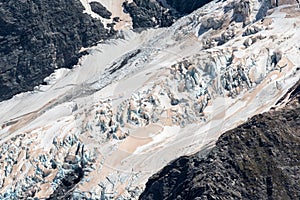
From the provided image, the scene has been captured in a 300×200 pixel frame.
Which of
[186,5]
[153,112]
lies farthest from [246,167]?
[186,5]

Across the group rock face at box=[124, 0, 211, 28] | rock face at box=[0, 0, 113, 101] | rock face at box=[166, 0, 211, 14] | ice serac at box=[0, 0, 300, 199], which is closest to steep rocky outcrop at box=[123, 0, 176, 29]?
rock face at box=[124, 0, 211, 28]

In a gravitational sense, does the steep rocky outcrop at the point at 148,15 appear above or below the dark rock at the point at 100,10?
below

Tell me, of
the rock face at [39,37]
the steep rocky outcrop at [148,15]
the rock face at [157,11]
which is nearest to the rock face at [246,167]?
the rock face at [39,37]

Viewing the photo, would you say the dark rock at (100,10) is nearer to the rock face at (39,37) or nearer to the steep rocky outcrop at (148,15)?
the rock face at (39,37)

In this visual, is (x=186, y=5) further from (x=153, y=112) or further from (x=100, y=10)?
(x=153, y=112)

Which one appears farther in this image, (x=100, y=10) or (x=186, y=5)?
(x=100, y=10)
